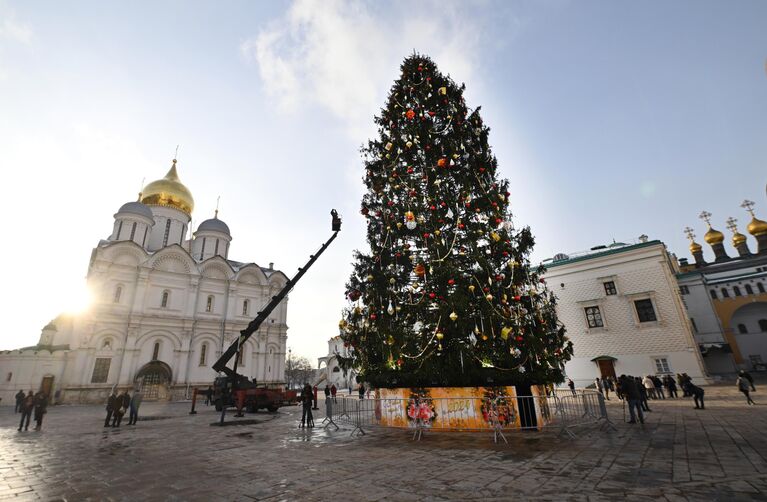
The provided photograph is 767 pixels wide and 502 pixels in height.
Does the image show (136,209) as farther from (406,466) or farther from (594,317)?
(594,317)

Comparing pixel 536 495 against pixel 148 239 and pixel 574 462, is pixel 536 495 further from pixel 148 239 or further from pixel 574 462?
pixel 148 239

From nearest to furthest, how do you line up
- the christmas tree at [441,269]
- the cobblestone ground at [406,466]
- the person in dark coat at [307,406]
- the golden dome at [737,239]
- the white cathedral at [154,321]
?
1. the cobblestone ground at [406,466]
2. the christmas tree at [441,269]
3. the person in dark coat at [307,406]
4. the white cathedral at [154,321]
5. the golden dome at [737,239]

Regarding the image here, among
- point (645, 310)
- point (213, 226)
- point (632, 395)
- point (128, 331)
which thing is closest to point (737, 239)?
point (645, 310)

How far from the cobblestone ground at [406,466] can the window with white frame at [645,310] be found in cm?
1485

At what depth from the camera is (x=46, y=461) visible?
7.24m

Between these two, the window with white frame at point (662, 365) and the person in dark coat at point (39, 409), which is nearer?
the person in dark coat at point (39, 409)

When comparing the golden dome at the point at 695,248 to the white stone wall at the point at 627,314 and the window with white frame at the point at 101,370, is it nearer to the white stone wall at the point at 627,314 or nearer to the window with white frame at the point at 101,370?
the white stone wall at the point at 627,314

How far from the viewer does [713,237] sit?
43.7 metres

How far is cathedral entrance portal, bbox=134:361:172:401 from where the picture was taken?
90.9ft

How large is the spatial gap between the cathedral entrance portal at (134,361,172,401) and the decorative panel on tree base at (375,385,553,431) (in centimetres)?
2662

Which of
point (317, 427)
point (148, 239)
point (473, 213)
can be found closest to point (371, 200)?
point (473, 213)

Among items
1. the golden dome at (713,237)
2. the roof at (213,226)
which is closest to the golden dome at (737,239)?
the golden dome at (713,237)

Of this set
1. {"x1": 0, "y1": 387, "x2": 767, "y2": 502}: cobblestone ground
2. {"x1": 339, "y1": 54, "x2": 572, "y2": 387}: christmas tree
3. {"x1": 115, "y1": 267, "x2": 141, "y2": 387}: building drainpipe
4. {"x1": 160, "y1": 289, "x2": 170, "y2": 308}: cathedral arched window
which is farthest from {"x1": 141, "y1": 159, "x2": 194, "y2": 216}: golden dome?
{"x1": 339, "y1": 54, "x2": 572, "y2": 387}: christmas tree

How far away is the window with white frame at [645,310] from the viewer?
2307 centimetres
